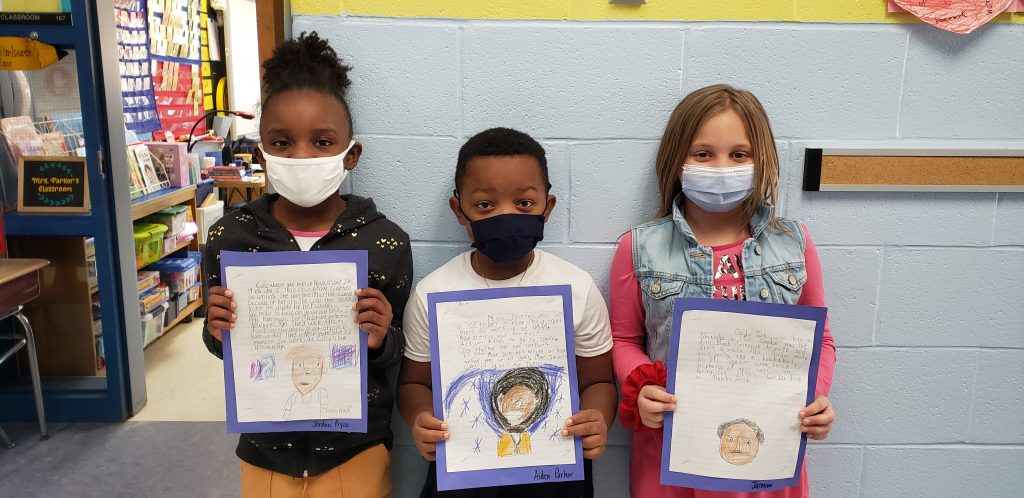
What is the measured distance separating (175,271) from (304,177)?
342 cm

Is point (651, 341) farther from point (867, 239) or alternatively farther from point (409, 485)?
point (409, 485)

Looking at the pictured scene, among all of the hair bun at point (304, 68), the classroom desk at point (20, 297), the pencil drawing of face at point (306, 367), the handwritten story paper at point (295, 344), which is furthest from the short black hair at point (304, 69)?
the classroom desk at point (20, 297)

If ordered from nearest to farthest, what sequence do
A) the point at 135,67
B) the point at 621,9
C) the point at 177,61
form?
the point at 621,9, the point at 135,67, the point at 177,61

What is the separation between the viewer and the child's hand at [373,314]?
129 cm

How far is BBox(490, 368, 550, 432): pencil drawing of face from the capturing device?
1310 mm

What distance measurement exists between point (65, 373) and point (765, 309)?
11.7 ft

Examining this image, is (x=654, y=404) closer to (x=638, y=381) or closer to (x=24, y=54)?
(x=638, y=381)

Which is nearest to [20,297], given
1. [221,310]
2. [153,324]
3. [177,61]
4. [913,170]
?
[153,324]

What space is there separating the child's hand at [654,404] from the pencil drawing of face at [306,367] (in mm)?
647

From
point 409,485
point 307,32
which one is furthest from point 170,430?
point 307,32

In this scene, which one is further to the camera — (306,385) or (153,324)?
(153,324)

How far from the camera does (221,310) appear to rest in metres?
1.27

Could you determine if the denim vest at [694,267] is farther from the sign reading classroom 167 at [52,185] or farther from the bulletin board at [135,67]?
the bulletin board at [135,67]

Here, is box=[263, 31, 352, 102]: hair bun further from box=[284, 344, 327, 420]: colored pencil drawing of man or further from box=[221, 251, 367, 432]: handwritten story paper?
box=[284, 344, 327, 420]: colored pencil drawing of man
